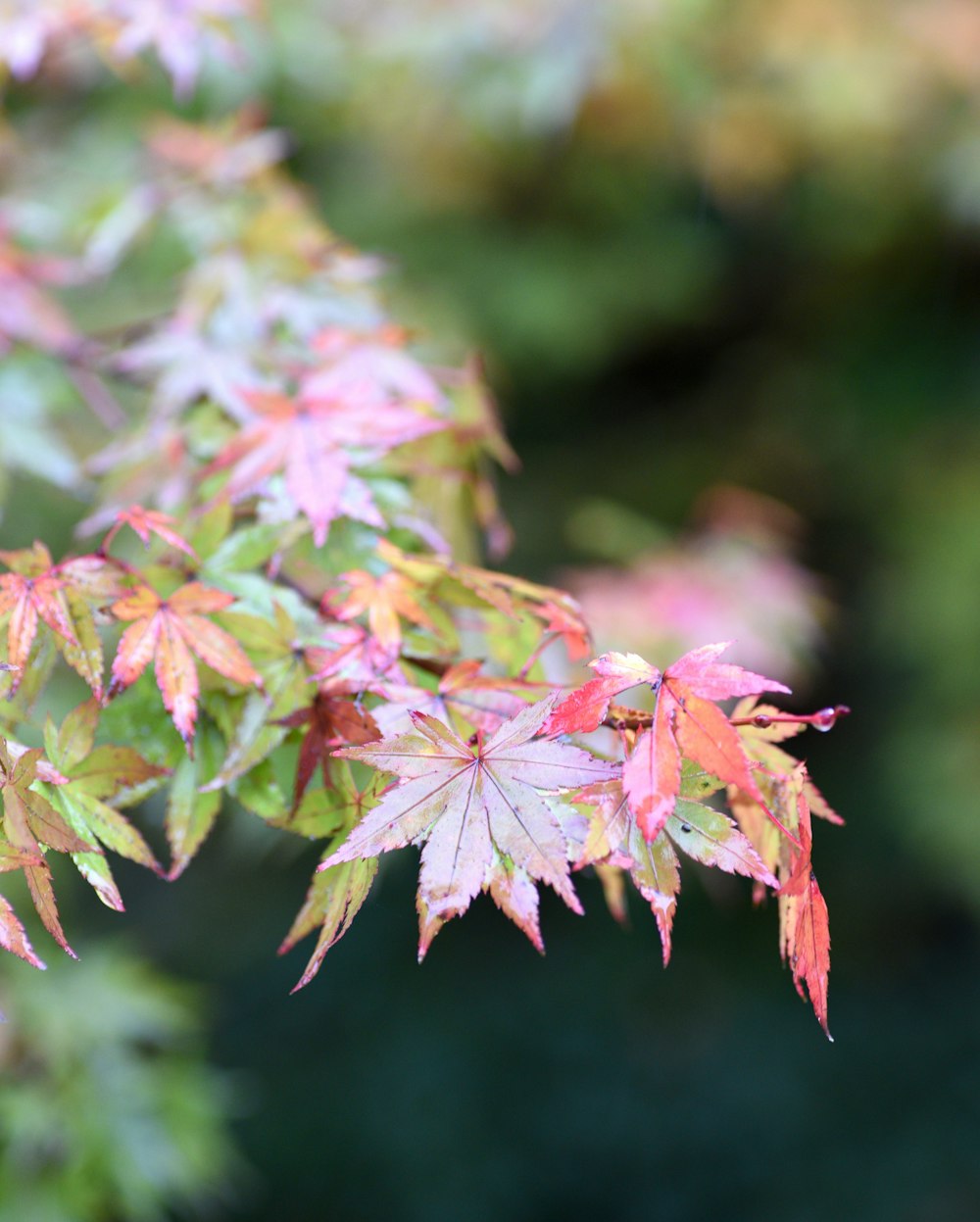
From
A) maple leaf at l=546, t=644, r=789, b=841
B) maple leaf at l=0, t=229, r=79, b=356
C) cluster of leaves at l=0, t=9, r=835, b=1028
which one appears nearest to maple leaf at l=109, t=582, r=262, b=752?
cluster of leaves at l=0, t=9, r=835, b=1028

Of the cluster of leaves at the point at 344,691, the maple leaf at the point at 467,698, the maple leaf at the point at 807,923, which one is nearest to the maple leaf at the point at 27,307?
the cluster of leaves at the point at 344,691

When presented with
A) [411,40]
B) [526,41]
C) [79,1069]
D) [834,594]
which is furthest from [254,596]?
[834,594]

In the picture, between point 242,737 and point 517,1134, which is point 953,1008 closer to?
point 517,1134

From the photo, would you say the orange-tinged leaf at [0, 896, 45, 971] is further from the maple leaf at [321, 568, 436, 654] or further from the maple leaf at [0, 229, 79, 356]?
the maple leaf at [0, 229, 79, 356]

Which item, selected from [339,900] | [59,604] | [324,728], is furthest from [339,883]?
[59,604]

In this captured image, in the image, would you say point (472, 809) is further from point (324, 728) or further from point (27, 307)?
point (27, 307)

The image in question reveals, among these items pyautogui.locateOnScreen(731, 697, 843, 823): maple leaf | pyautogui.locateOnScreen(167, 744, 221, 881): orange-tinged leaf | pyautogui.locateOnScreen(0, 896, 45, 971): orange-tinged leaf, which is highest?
pyautogui.locateOnScreen(731, 697, 843, 823): maple leaf

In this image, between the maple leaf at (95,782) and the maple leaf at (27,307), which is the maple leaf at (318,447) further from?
the maple leaf at (27,307)
